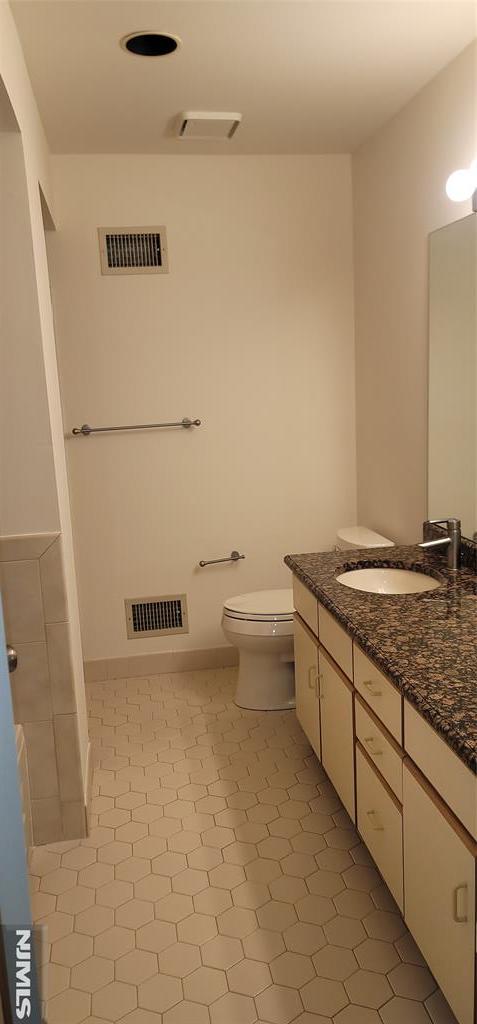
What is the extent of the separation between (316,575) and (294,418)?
134 cm

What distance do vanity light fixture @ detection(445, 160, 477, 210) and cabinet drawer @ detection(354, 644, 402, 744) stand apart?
1.39m

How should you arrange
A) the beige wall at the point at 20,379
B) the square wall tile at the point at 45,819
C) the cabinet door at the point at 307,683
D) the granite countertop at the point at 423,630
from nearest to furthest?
the granite countertop at the point at 423,630 → the beige wall at the point at 20,379 → the square wall tile at the point at 45,819 → the cabinet door at the point at 307,683

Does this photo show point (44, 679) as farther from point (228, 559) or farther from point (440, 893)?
point (228, 559)

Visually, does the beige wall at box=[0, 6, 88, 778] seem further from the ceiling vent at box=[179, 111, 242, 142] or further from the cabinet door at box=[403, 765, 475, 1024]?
the cabinet door at box=[403, 765, 475, 1024]

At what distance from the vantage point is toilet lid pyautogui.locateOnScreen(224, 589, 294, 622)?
3.03 m

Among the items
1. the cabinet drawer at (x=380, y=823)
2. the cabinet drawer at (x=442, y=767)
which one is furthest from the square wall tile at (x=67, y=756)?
the cabinet drawer at (x=442, y=767)

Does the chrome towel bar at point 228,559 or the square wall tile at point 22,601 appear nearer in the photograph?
the square wall tile at point 22,601

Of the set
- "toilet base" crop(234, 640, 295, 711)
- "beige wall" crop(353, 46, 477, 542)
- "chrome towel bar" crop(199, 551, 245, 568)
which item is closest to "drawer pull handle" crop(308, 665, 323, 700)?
"toilet base" crop(234, 640, 295, 711)

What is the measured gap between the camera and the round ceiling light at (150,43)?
7.06 feet

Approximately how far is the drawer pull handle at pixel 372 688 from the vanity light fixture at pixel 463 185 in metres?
1.42

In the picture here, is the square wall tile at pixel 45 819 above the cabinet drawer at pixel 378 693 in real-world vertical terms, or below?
below

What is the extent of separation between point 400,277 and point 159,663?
205 cm

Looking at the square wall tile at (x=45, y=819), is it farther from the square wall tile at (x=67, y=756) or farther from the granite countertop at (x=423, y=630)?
the granite countertop at (x=423, y=630)

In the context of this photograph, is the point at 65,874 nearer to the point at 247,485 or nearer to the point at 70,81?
the point at 247,485
